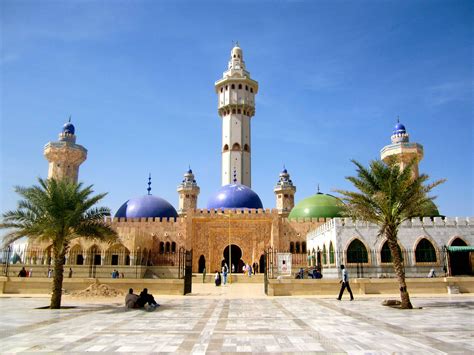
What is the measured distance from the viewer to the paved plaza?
6.18 metres

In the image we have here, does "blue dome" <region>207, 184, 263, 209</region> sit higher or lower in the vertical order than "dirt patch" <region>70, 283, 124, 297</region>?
higher

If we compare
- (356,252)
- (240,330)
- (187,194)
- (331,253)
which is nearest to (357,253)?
(356,252)

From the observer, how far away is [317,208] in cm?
3428

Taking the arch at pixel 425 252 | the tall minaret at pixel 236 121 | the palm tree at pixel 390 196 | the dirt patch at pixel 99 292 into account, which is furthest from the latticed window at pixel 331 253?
the tall minaret at pixel 236 121

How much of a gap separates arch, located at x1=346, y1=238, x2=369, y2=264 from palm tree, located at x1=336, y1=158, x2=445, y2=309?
31.4 ft

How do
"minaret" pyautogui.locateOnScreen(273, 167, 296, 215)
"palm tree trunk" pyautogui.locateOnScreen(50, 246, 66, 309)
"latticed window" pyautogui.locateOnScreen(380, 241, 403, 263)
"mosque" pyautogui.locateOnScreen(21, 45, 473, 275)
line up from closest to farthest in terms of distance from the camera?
"palm tree trunk" pyautogui.locateOnScreen(50, 246, 66, 309)
"latticed window" pyautogui.locateOnScreen(380, 241, 403, 263)
"mosque" pyautogui.locateOnScreen(21, 45, 473, 275)
"minaret" pyautogui.locateOnScreen(273, 167, 296, 215)

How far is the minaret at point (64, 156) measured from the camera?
1367 inches

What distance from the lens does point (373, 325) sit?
8344 mm

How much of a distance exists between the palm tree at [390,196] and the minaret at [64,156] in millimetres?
28086

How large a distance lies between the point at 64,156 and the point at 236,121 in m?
16.8

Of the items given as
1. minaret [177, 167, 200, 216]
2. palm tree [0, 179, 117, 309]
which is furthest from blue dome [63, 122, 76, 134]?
palm tree [0, 179, 117, 309]

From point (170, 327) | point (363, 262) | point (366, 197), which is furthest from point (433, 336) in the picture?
point (363, 262)

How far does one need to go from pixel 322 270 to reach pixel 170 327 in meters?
18.8

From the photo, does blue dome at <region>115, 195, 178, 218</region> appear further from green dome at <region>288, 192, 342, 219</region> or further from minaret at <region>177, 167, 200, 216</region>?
green dome at <region>288, 192, 342, 219</region>
